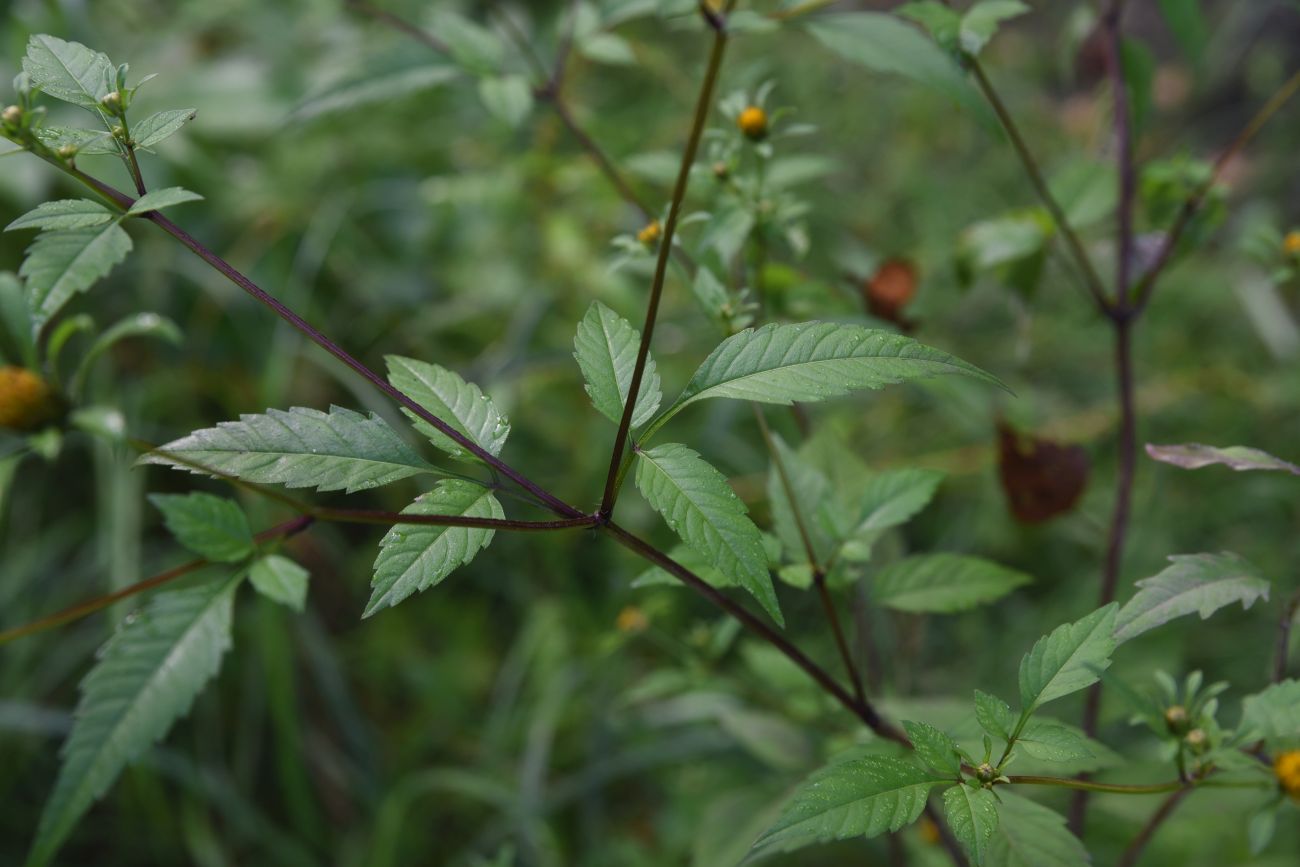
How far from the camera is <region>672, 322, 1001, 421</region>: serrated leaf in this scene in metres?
0.49

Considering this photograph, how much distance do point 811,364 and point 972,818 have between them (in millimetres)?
252

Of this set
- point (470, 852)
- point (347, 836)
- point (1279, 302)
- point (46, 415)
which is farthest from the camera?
point (1279, 302)

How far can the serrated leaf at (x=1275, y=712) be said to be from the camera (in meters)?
0.50

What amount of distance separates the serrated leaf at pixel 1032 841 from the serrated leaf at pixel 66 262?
1.97ft

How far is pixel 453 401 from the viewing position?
1.86 feet

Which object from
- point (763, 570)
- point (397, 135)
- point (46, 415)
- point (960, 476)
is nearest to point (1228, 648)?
point (960, 476)

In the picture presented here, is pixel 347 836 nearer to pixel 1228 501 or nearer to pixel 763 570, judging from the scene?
pixel 763 570

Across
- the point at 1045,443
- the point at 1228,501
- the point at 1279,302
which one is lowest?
the point at 1228,501

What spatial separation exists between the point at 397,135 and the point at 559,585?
110cm

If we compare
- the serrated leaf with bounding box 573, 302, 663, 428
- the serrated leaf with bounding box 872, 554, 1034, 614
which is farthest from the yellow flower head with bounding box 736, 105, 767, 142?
the serrated leaf with bounding box 872, 554, 1034, 614

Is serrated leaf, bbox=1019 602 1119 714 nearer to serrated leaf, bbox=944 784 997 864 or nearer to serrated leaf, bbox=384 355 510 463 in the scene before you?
serrated leaf, bbox=944 784 997 864

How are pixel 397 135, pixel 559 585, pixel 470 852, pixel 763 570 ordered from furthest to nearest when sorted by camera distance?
pixel 397 135, pixel 559 585, pixel 470 852, pixel 763 570

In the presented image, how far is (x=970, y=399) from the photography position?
97cm

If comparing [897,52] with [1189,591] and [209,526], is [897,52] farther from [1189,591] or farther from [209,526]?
[209,526]
